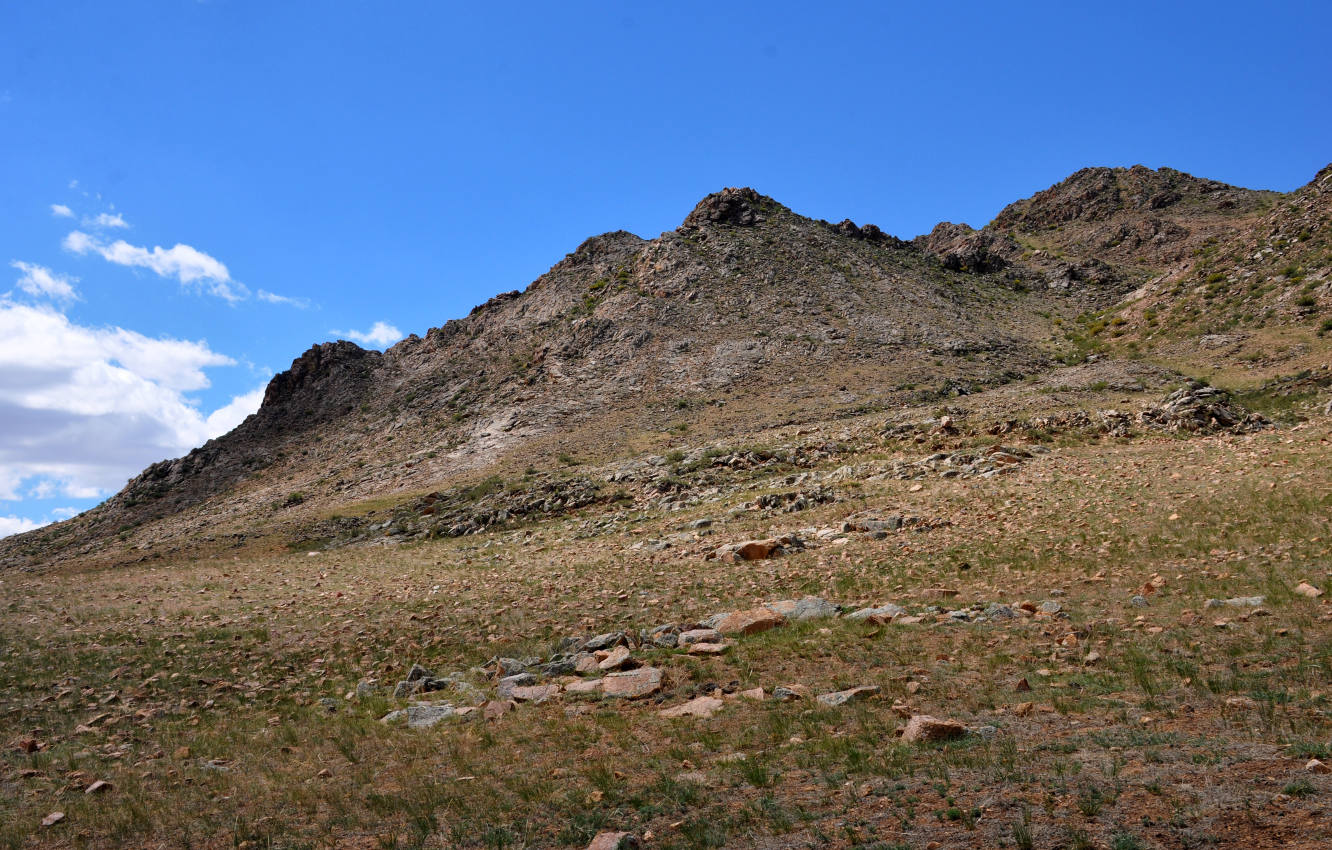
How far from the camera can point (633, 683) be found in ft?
34.8

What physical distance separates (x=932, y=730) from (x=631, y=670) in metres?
4.86

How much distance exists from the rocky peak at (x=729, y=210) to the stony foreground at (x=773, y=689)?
196 feet

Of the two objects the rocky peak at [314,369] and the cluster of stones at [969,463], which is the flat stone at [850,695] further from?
the rocky peak at [314,369]

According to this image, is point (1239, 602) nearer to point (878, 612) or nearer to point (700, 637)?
point (878, 612)

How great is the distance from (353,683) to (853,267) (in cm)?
6392

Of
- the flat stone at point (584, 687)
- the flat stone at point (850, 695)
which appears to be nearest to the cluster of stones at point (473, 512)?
the flat stone at point (584, 687)

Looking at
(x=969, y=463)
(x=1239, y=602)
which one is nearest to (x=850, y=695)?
(x=1239, y=602)

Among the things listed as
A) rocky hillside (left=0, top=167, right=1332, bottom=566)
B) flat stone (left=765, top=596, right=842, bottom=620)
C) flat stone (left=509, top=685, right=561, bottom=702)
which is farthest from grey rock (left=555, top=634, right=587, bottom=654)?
rocky hillside (left=0, top=167, right=1332, bottom=566)

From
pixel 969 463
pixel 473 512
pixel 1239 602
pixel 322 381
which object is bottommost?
pixel 1239 602

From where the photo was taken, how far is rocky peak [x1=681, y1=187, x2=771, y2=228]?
7594cm

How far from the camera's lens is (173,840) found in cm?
732

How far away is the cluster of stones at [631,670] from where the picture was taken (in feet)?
32.6

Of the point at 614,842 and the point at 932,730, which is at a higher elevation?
the point at 614,842

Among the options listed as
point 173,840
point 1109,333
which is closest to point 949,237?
point 1109,333
